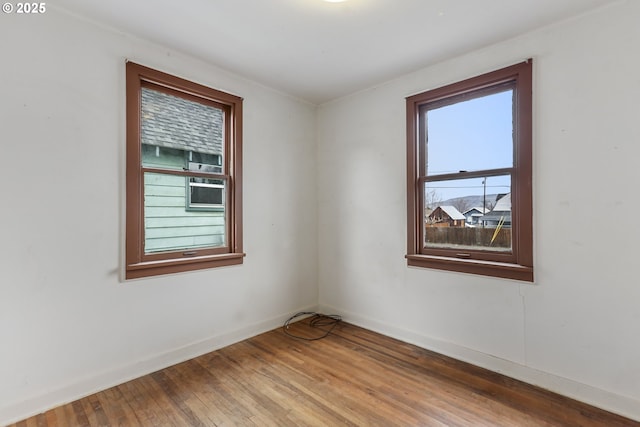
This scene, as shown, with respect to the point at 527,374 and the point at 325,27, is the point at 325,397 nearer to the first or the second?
the point at 527,374

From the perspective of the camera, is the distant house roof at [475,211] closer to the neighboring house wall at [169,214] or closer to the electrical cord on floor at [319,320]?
the electrical cord on floor at [319,320]

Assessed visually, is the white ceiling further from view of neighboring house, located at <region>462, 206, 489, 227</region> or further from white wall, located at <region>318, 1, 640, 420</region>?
view of neighboring house, located at <region>462, 206, 489, 227</region>

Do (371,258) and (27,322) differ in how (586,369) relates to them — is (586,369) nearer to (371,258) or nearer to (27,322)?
(371,258)

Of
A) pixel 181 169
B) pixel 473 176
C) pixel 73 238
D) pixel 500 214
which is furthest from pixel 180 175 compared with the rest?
pixel 500 214

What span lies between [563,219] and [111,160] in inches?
134

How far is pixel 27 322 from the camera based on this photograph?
1942 mm

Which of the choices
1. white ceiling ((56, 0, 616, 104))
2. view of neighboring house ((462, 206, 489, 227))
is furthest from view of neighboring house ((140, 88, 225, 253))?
view of neighboring house ((462, 206, 489, 227))

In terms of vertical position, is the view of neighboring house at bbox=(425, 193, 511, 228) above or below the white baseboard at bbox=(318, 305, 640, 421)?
above

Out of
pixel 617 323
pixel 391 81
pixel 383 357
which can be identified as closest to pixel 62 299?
pixel 383 357

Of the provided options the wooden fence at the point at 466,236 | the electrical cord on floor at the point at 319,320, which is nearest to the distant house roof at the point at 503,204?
the wooden fence at the point at 466,236

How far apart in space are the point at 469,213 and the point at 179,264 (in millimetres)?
2636

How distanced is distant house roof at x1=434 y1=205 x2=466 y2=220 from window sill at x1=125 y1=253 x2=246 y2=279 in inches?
81.2

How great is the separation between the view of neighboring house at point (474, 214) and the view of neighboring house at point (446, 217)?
38 millimetres

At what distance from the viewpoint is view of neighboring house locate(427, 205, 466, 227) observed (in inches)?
109
